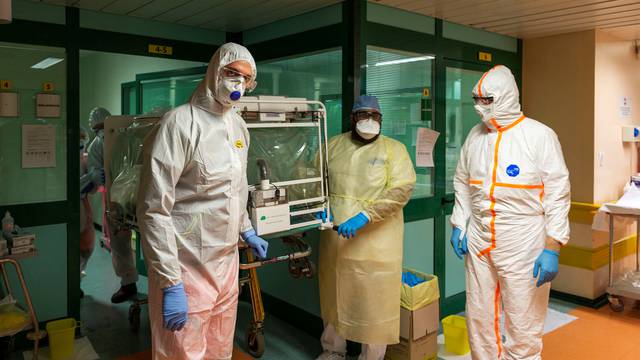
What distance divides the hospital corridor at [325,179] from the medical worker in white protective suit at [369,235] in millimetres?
12

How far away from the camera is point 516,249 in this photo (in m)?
2.38

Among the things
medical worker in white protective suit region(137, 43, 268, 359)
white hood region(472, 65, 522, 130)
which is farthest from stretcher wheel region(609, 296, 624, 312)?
medical worker in white protective suit region(137, 43, 268, 359)

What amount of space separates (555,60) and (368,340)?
2.88 m

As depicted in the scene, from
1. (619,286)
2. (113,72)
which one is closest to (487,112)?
(619,286)

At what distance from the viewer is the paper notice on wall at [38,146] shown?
3020 mm

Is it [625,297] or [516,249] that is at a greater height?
[516,249]

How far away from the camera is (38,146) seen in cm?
305

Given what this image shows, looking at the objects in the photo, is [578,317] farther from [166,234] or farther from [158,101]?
[158,101]

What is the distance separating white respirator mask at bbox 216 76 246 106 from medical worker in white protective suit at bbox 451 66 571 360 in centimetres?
126

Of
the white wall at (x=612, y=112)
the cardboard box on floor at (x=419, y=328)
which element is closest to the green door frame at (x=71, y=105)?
the cardboard box on floor at (x=419, y=328)

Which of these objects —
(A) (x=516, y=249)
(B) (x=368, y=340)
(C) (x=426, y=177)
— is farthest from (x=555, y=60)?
(B) (x=368, y=340)

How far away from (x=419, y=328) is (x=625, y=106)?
294cm

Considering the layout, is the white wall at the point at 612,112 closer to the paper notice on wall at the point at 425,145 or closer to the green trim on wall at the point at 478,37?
the green trim on wall at the point at 478,37

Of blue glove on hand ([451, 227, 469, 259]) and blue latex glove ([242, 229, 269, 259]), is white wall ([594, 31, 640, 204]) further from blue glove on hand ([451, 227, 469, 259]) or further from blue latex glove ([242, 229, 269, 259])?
blue latex glove ([242, 229, 269, 259])
